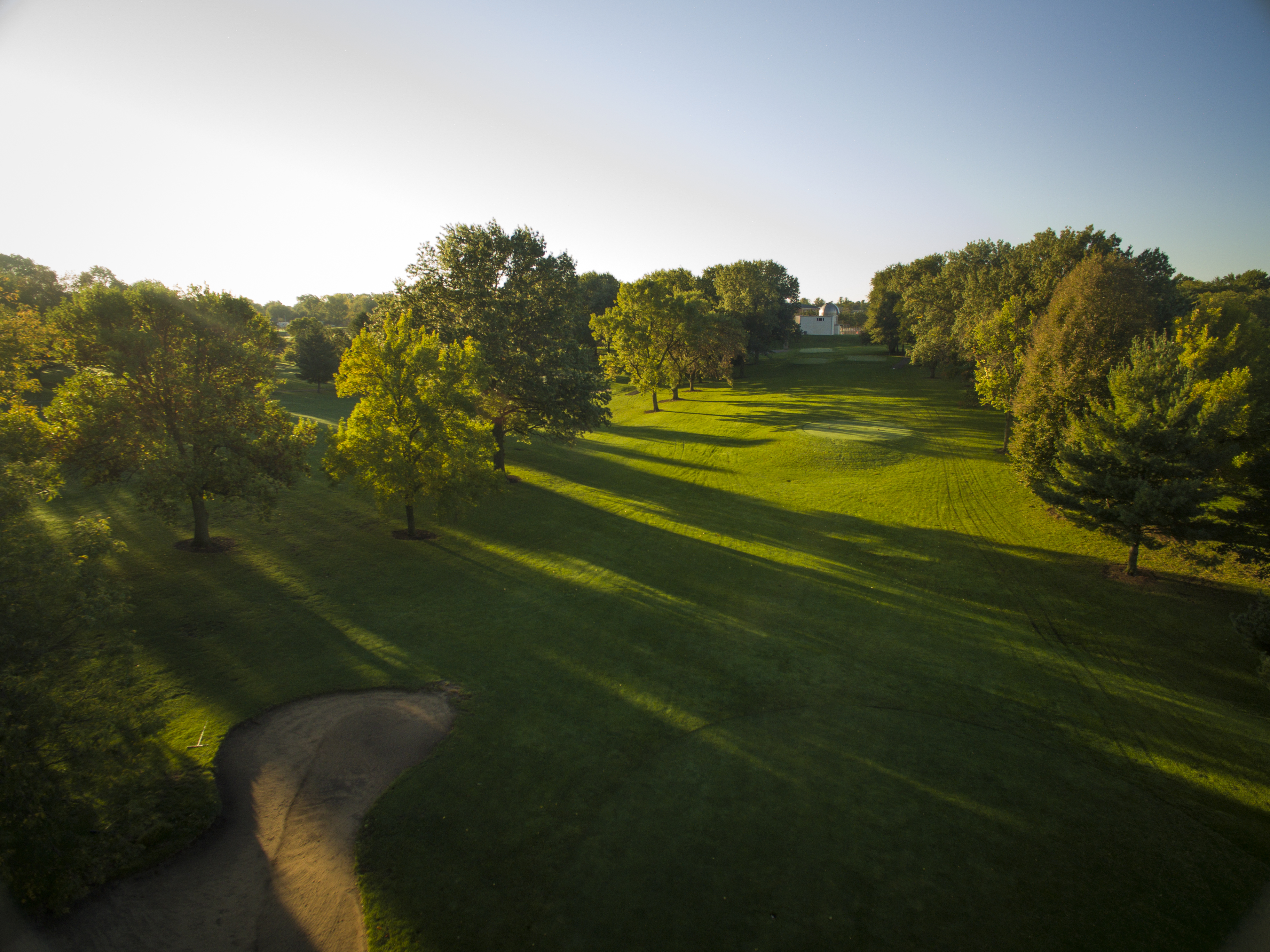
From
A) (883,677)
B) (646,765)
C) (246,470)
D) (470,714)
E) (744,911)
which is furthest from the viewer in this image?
(246,470)

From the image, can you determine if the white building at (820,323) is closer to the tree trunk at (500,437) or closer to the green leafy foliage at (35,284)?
the tree trunk at (500,437)

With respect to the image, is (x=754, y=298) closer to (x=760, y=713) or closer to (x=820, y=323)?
(x=820, y=323)

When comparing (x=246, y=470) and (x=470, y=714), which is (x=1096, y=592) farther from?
(x=246, y=470)

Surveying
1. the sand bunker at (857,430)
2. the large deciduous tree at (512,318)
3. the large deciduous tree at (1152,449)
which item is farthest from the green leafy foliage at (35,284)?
the large deciduous tree at (1152,449)

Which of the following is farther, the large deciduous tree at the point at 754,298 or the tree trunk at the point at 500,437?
the large deciduous tree at the point at 754,298

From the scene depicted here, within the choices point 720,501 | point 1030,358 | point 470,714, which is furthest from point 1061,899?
point 1030,358

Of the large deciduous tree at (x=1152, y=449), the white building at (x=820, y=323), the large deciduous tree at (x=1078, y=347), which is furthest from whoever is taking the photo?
the white building at (x=820, y=323)

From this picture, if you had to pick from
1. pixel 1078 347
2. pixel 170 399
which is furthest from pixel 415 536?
pixel 1078 347
